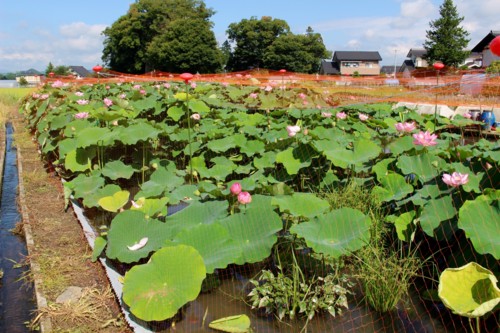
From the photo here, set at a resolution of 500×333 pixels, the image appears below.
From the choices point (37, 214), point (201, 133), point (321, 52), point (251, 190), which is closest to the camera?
point (251, 190)

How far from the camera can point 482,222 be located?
2061mm

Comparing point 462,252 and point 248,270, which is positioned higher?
point 462,252

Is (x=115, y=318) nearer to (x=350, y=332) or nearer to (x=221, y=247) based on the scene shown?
(x=221, y=247)

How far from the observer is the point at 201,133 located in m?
4.99

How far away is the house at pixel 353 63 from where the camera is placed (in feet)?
182

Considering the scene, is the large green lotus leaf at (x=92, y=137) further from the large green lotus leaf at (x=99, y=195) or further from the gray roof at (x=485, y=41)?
the gray roof at (x=485, y=41)

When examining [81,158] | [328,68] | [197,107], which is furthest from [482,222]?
[328,68]

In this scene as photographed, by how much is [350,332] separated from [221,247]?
0.80 meters

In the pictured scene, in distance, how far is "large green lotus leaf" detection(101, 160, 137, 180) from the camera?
398cm

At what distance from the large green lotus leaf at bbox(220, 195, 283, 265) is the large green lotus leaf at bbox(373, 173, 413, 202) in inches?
30.9

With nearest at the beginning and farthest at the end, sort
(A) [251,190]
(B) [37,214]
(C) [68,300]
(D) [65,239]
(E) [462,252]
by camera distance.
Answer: (E) [462,252]
(C) [68,300]
(A) [251,190]
(D) [65,239]
(B) [37,214]

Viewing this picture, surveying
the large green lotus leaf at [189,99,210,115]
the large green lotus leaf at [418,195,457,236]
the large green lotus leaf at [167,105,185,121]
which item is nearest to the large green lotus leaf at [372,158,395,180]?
the large green lotus leaf at [418,195,457,236]

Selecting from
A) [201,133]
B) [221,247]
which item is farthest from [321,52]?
[221,247]

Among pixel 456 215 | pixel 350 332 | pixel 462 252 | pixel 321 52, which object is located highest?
pixel 321 52
